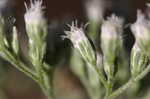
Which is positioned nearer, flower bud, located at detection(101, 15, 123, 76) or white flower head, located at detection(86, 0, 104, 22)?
flower bud, located at detection(101, 15, 123, 76)

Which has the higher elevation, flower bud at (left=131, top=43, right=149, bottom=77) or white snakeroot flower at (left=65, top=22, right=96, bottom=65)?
white snakeroot flower at (left=65, top=22, right=96, bottom=65)

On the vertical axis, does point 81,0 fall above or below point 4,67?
above

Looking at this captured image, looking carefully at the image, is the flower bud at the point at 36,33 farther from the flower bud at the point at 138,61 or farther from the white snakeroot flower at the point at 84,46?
the flower bud at the point at 138,61

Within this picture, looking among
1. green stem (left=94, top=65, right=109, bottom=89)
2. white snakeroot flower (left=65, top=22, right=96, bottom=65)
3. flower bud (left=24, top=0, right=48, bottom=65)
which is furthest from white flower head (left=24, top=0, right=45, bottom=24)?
green stem (left=94, top=65, right=109, bottom=89)

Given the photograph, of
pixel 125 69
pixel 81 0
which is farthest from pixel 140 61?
pixel 81 0

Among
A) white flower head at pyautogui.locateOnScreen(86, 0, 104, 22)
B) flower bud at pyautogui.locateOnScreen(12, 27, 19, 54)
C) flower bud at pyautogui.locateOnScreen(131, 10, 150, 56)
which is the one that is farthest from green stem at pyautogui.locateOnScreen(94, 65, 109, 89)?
white flower head at pyautogui.locateOnScreen(86, 0, 104, 22)

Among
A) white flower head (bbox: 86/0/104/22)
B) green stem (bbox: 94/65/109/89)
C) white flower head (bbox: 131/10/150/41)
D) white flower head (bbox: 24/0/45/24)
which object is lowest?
green stem (bbox: 94/65/109/89)

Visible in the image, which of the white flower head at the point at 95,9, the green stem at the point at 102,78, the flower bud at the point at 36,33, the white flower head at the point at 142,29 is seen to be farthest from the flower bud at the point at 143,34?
the white flower head at the point at 95,9

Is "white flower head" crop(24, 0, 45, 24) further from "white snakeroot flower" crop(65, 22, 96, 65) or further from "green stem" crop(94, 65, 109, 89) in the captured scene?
"green stem" crop(94, 65, 109, 89)

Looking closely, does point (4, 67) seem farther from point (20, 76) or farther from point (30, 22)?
point (30, 22)
